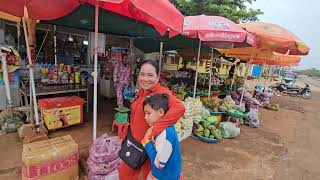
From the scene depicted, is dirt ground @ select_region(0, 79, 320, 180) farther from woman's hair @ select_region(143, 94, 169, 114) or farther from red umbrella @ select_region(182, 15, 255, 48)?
red umbrella @ select_region(182, 15, 255, 48)

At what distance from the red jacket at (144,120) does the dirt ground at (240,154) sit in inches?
63.3

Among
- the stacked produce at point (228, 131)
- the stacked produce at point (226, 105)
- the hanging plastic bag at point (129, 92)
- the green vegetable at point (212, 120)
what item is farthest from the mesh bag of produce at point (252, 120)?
the hanging plastic bag at point (129, 92)

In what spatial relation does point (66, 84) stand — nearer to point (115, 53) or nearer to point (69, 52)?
point (115, 53)

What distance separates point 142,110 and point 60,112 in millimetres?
3144

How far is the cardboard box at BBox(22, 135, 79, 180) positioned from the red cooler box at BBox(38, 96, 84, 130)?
160cm

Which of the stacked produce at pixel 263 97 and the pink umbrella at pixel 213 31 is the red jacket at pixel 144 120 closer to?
the pink umbrella at pixel 213 31

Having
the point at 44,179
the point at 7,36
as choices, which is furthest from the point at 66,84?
the point at 44,179

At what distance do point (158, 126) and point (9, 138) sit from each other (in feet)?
12.6

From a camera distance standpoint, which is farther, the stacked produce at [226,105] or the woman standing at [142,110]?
the stacked produce at [226,105]

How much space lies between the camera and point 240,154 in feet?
15.1

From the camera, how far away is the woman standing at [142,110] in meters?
1.77

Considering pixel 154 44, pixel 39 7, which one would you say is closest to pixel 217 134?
pixel 154 44

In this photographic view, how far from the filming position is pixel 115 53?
6.94m

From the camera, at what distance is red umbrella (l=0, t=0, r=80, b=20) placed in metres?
2.80
